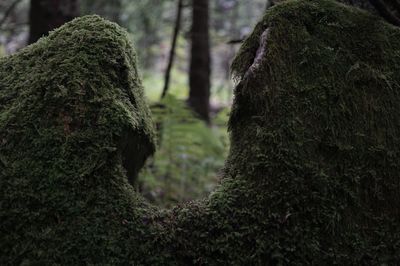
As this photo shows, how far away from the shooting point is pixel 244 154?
236 centimetres

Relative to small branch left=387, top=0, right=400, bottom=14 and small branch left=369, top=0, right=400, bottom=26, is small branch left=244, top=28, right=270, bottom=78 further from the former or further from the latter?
small branch left=387, top=0, right=400, bottom=14

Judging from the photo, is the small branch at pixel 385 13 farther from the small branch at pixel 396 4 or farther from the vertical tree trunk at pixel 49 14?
the vertical tree trunk at pixel 49 14

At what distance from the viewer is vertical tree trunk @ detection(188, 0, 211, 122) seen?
9.62 metres

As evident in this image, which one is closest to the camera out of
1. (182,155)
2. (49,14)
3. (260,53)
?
(260,53)

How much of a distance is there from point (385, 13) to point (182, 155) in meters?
4.33

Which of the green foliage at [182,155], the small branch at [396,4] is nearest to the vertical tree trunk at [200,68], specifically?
the green foliage at [182,155]

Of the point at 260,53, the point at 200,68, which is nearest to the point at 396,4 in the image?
the point at 260,53

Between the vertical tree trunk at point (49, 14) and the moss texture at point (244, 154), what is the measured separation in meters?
3.63

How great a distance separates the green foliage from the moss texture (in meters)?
3.63

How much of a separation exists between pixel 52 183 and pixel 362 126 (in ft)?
5.77

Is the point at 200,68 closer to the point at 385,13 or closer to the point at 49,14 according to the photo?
the point at 49,14

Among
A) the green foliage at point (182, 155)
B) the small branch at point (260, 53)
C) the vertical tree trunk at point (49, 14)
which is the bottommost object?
the green foliage at point (182, 155)

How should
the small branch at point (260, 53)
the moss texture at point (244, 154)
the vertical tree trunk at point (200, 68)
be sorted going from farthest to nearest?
the vertical tree trunk at point (200, 68) < the small branch at point (260, 53) < the moss texture at point (244, 154)

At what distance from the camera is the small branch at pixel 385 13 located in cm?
266
